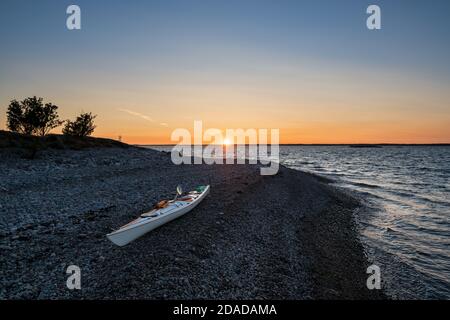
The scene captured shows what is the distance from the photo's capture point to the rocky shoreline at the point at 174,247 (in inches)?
414

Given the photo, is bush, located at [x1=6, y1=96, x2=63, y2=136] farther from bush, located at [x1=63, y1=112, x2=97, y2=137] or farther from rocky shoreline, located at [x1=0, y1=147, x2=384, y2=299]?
rocky shoreline, located at [x1=0, y1=147, x2=384, y2=299]

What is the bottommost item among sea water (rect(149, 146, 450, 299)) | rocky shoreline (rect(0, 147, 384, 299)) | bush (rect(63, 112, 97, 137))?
sea water (rect(149, 146, 450, 299))

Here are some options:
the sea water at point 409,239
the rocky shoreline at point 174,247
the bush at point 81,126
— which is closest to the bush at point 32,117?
the bush at point 81,126

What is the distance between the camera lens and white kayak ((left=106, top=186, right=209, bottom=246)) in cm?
1265

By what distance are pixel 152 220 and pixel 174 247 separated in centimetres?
194

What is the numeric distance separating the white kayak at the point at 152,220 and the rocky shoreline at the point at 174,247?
1.51 ft

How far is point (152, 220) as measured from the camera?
14.4m

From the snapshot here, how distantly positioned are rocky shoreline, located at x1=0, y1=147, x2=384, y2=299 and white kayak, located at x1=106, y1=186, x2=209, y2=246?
1.51 ft

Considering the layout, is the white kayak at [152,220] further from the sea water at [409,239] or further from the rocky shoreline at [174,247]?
the sea water at [409,239]

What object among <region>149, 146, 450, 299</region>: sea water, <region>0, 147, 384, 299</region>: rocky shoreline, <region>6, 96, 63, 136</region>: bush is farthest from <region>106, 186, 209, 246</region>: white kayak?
<region>6, 96, 63, 136</region>: bush

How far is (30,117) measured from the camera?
182ft
